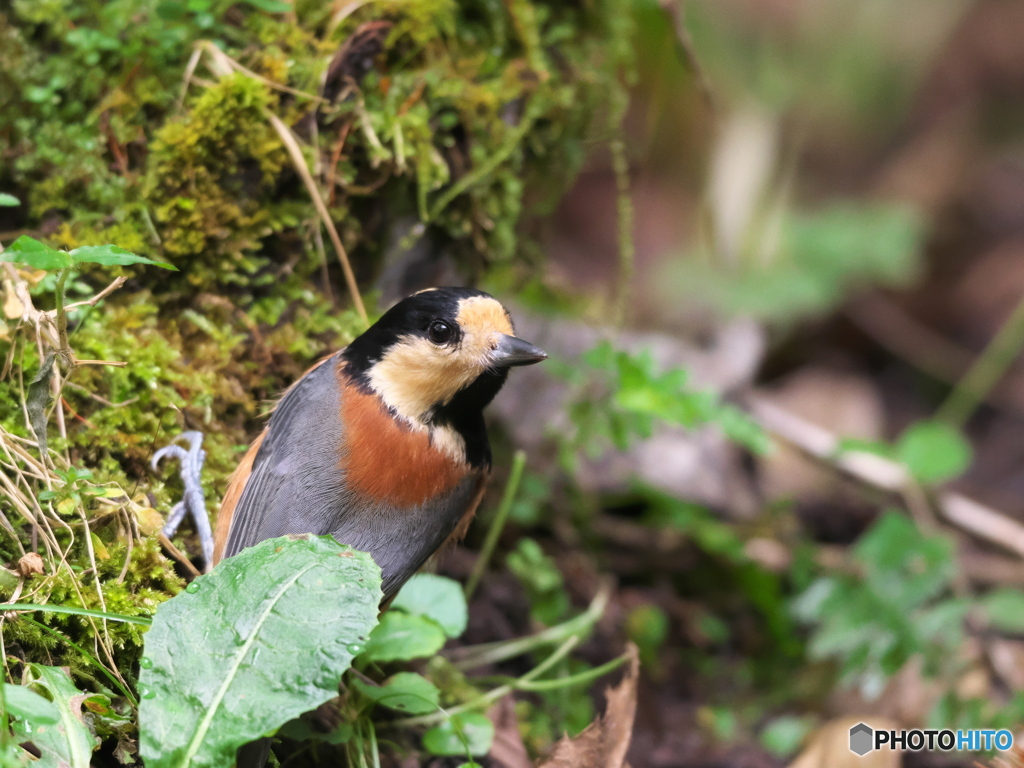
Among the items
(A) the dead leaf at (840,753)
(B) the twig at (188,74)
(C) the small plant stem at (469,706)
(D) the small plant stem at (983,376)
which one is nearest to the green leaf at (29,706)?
(C) the small plant stem at (469,706)

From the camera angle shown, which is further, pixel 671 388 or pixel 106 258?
pixel 671 388

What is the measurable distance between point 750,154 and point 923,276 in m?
1.98

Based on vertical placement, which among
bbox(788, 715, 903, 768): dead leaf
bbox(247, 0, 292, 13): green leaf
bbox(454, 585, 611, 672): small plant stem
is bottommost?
bbox(788, 715, 903, 768): dead leaf

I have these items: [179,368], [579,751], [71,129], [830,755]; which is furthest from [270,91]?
[830,755]

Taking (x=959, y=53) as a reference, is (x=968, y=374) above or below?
below

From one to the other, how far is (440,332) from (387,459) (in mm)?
384

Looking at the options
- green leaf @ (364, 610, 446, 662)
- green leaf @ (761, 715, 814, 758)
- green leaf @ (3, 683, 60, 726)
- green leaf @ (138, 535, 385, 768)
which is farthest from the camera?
green leaf @ (761, 715, 814, 758)

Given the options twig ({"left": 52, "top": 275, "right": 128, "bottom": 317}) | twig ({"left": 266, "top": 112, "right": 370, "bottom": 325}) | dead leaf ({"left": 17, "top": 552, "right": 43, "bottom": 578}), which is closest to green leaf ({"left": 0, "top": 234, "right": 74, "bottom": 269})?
twig ({"left": 52, "top": 275, "right": 128, "bottom": 317})

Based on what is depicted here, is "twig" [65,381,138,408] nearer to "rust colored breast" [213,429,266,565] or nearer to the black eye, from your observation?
"rust colored breast" [213,429,266,565]

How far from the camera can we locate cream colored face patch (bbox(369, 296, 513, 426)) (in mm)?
2486

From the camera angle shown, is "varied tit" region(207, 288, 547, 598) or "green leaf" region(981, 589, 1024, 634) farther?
"green leaf" region(981, 589, 1024, 634)

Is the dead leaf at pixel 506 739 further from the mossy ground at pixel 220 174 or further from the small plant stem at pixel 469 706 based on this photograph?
the mossy ground at pixel 220 174

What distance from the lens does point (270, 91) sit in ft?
9.45

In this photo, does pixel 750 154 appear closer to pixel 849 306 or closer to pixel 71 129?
pixel 849 306
